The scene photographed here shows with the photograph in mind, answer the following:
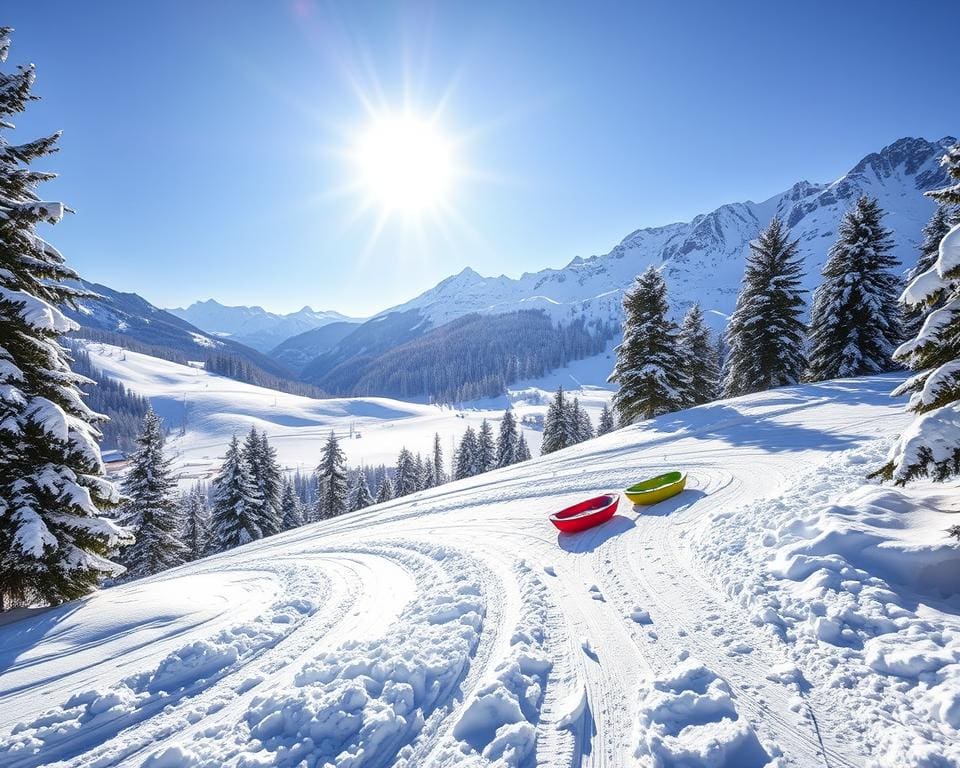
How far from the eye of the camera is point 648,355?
24.4 metres

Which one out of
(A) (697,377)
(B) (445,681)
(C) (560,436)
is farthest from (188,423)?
(B) (445,681)

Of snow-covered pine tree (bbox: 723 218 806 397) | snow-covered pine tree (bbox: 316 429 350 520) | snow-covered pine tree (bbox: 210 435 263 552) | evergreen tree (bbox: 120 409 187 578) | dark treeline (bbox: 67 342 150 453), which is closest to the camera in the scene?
evergreen tree (bbox: 120 409 187 578)

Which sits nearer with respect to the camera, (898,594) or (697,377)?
(898,594)

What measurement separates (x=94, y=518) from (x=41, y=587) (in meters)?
1.34

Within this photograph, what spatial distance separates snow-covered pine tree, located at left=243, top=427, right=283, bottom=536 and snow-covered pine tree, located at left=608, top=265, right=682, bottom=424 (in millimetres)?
24495

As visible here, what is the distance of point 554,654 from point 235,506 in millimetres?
26759

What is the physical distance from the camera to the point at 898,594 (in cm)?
450

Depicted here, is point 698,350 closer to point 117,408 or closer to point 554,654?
point 554,654

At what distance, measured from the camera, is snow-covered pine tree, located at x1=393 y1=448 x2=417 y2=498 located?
45.4 meters

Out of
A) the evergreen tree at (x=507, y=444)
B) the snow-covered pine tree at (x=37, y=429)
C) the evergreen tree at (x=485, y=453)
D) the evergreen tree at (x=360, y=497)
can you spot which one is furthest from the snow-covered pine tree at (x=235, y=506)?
the evergreen tree at (x=507, y=444)

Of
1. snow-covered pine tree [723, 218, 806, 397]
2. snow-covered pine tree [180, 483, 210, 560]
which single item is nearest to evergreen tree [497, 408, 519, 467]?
snow-covered pine tree [723, 218, 806, 397]

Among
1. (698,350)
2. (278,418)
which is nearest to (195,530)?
(698,350)

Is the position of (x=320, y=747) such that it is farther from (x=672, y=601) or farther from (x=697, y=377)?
(x=697, y=377)

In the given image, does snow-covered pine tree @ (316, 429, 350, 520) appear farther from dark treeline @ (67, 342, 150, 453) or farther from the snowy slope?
dark treeline @ (67, 342, 150, 453)
